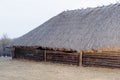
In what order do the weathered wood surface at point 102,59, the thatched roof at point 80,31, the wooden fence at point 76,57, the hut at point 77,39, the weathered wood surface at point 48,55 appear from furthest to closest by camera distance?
the weathered wood surface at point 48,55 → the thatched roof at point 80,31 → the hut at point 77,39 → the wooden fence at point 76,57 → the weathered wood surface at point 102,59

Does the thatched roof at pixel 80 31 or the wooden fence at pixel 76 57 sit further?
the thatched roof at pixel 80 31

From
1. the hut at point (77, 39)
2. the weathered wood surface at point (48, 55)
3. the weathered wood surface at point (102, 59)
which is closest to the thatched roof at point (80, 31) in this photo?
the hut at point (77, 39)

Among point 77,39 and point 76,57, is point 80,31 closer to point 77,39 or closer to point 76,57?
point 77,39

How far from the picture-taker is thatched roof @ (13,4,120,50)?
59.3 ft

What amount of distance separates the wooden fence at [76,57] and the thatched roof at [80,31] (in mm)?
636

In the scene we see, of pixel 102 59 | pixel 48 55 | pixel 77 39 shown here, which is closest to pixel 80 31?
pixel 77 39

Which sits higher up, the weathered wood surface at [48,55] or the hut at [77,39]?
the hut at [77,39]

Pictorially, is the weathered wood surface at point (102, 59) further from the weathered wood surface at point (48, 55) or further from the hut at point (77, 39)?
the weathered wood surface at point (48, 55)

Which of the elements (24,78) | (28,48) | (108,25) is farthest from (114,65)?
(28,48)

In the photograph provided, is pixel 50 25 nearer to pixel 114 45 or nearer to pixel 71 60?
pixel 71 60

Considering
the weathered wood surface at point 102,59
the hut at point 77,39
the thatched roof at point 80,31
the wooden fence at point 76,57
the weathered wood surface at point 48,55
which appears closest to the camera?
the weathered wood surface at point 102,59

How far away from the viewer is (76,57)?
19.0 meters

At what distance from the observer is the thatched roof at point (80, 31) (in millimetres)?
18078

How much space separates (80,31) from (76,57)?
222 centimetres
